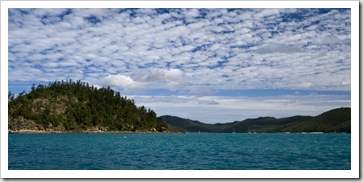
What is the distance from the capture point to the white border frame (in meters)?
10.1

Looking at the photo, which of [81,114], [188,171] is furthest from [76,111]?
[188,171]

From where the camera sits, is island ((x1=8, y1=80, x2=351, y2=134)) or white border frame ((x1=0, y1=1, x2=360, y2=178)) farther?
island ((x1=8, y1=80, x2=351, y2=134))

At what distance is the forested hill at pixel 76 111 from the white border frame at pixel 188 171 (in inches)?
3173

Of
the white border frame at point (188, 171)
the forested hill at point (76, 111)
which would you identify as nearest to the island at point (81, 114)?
the forested hill at point (76, 111)

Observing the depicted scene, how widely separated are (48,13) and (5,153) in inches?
196

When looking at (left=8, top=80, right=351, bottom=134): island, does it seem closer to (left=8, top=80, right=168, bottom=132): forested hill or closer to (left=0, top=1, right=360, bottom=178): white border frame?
(left=8, top=80, right=168, bottom=132): forested hill

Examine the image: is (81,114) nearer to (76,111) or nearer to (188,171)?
(76,111)

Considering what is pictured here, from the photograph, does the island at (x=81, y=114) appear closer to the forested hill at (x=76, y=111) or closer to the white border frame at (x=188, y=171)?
the forested hill at (x=76, y=111)

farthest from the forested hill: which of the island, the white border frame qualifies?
the white border frame

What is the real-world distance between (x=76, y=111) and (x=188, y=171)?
4059 inches

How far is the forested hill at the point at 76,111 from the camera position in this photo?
94.3m

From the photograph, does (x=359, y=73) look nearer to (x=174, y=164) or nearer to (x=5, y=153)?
(x=174, y=164)

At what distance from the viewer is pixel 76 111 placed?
108 metres

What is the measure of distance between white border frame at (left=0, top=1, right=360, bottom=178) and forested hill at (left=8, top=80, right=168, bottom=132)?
80590mm
